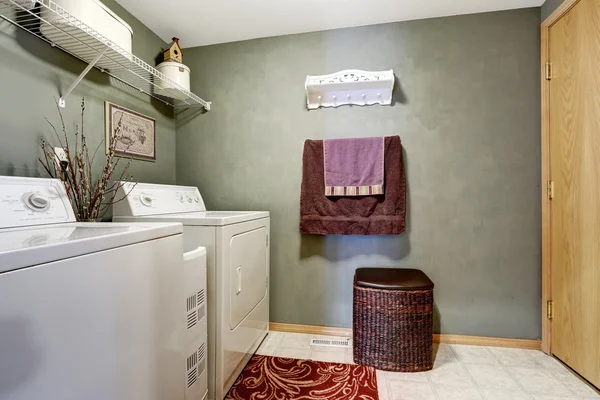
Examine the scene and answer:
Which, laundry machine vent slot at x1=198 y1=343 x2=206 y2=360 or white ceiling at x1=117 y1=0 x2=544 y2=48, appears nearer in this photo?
laundry machine vent slot at x1=198 y1=343 x2=206 y2=360

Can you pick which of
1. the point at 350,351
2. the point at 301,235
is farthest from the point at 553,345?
the point at 301,235

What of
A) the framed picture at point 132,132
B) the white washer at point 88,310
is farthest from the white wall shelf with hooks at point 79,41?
the white washer at point 88,310

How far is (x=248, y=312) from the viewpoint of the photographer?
165 centimetres

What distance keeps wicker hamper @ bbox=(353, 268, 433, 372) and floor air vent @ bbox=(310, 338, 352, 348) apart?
0.88 ft

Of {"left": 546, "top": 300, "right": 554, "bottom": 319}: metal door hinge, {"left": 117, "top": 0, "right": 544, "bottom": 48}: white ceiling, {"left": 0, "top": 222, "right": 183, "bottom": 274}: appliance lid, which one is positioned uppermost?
{"left": 117, "top": 0, "right": 544, "bottom": 48}: white ceiling

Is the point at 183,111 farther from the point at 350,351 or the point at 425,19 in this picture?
the point at 350,351

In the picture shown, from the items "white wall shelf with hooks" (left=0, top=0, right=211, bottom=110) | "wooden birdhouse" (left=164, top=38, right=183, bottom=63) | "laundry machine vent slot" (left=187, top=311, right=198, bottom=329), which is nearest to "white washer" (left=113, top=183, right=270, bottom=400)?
"laundry machine vent slot" (left=187, top=311, right=198, bottom=329)

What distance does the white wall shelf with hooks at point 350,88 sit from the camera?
6.08 feet

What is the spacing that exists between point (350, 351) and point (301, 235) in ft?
2.66

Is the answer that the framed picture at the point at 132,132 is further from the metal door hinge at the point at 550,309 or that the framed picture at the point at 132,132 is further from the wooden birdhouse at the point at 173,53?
the metal door hinge at the point at 550,309

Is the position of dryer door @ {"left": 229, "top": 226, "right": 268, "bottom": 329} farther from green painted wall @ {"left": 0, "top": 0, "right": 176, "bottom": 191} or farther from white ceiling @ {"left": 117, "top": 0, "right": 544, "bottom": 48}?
white ceiling @ {"left": 117, "top": 0, "right": 544, "bottom": 48}

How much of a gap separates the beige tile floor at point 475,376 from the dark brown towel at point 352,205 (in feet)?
2.56

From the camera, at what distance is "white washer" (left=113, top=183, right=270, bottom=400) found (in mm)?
1342

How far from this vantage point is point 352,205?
192cm
